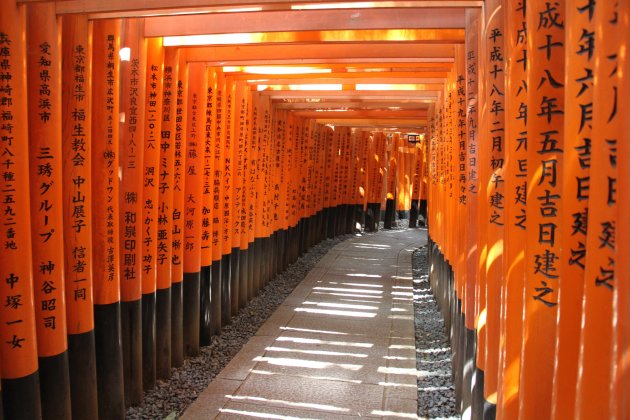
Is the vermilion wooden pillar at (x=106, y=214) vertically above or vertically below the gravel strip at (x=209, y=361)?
above

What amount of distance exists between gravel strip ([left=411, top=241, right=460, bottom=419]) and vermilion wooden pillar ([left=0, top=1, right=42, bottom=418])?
314 cm

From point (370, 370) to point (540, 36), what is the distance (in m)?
4.36

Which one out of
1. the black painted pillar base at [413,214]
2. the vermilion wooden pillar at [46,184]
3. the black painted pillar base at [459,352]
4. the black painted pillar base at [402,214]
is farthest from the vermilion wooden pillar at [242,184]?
the black painted pillar base at [402,214]

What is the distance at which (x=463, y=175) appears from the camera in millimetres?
4977

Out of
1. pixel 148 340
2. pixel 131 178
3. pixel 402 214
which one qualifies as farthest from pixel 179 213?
pixel 402 214

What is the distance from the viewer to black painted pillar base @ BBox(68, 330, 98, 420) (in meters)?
4.07

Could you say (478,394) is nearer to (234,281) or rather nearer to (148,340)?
(148,340)

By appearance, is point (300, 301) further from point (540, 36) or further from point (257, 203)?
point (540, 36)

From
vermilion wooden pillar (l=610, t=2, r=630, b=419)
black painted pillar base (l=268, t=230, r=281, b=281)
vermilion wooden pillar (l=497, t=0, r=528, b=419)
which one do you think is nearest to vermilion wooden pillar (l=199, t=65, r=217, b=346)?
black painted pillar base (l=268, t=230, r=281, b=281)

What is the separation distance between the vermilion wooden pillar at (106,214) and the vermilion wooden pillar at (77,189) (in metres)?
0.22

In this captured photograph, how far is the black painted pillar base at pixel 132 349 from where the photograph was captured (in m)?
4.91

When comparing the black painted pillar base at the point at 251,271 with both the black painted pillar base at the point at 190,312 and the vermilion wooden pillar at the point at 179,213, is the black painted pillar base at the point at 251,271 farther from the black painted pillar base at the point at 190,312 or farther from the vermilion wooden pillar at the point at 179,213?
the vermilion wooden pillar at the point at 179,213

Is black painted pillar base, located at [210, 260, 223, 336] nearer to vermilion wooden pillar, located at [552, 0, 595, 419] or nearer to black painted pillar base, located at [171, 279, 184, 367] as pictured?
black painted pillar base, located at [171, 279, 184, 367]

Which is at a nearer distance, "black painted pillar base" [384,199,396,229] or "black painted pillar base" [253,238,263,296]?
"black painted pillar base" [253,238,263,296]
